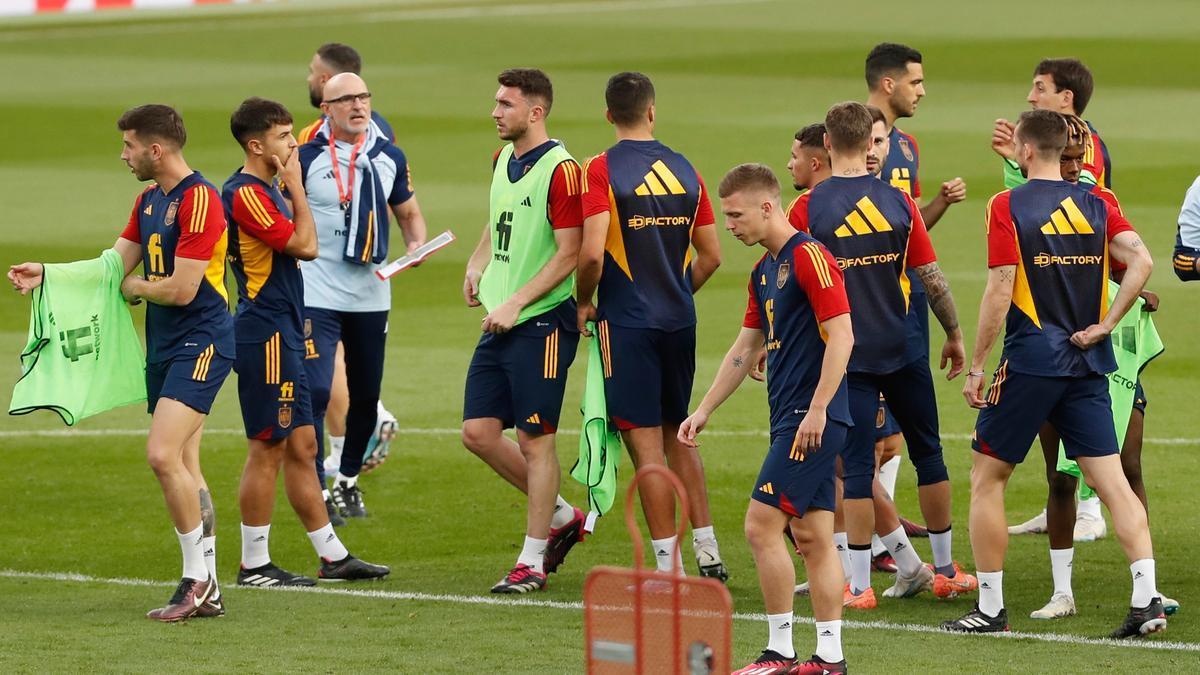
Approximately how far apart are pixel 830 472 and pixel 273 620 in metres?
2.53

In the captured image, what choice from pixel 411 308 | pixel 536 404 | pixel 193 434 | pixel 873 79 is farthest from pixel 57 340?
pixel 411 308

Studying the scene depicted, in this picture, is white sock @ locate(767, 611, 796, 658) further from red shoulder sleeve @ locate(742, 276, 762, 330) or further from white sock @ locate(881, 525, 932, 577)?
white sock @ locate(881, 525, 932, 577)

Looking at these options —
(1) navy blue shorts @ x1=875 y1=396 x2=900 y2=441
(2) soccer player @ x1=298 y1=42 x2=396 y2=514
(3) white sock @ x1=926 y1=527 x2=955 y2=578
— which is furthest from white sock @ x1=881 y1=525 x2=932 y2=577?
(2) soccer player @ x1=298 y1=42 x2=396 y2=514

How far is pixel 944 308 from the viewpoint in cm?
832

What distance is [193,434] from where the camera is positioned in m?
8.45

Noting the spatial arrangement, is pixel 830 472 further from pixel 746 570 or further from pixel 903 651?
pixel 746 570

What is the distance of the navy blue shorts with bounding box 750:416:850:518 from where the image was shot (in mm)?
7121

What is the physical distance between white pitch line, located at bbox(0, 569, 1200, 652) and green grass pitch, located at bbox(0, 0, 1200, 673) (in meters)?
0.03

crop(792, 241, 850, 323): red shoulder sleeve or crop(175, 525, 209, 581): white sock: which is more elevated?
crop(792, 241, 850, 323): red shoulder sleeve

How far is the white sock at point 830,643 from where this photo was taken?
278 inches

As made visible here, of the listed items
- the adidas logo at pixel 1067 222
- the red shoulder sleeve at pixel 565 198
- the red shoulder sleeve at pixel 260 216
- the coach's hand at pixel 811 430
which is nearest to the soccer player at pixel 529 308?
the red shoulder sleeve at pixel 565 198

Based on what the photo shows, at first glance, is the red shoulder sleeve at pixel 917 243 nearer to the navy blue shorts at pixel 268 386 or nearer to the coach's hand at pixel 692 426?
the coach's hand at pixel 692 426

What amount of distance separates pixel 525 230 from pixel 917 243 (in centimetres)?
183

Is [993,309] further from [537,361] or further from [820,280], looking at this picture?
[537,361]
